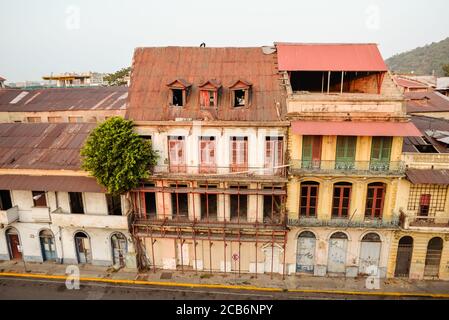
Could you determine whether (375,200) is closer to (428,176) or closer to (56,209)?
(428,176)

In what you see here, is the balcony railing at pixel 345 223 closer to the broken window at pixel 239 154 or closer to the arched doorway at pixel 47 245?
the broken window at pixel 239 154

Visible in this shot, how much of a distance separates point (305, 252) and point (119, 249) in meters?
17.0

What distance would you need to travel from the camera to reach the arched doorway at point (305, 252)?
28.2 m

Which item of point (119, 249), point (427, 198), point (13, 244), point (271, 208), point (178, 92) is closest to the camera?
point (427, 198)

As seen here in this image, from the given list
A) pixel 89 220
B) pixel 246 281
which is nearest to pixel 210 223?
pixel 246 281

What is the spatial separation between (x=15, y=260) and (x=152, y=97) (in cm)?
2105

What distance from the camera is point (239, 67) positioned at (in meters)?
30.2

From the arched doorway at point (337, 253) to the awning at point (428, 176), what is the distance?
23.5 ft

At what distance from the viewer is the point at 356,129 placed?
24.7 meters

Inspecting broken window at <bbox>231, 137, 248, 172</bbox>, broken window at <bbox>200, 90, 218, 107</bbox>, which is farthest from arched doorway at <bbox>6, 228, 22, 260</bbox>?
broken window at <bbox>231, 137, 248, 172</bbox>

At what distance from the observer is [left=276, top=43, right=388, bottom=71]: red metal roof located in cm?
2845
